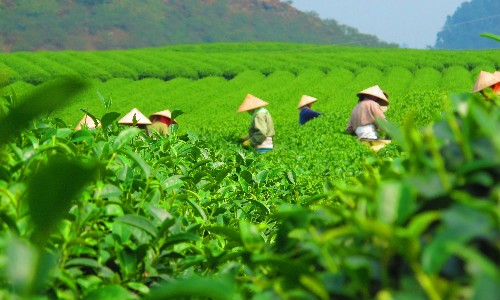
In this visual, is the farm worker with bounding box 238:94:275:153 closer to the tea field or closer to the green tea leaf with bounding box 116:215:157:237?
the tea field

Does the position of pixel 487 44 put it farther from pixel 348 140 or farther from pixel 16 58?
pixel 348 140

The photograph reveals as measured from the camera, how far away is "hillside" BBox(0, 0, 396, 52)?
296 feet

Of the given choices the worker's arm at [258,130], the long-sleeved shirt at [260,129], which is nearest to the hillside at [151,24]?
the long-sleeved shirt at [260,129]

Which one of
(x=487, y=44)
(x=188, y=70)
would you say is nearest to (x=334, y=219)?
(x=188, y=70)

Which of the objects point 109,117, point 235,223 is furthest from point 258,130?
point 109,117

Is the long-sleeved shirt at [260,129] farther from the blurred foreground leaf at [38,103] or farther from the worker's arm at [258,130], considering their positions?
the blurred foreground leaf at [38,103]

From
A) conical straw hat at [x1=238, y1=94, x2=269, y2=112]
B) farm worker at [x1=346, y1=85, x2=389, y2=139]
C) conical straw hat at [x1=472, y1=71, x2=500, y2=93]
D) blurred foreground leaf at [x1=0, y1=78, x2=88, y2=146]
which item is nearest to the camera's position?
blurred foreground leaf at [x1=0, y1=78, x2=88, y2=146]

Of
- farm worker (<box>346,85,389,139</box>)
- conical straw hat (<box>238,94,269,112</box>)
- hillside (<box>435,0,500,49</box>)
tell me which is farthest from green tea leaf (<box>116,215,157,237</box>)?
hillside (<box>435,0,500,49</box>)

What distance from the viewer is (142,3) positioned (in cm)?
10619

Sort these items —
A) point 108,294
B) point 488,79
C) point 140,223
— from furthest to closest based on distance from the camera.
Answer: point 488,79 < point 140,223 < point 108,294

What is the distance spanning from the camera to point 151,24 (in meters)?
102

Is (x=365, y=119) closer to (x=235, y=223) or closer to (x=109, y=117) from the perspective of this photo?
(x=235, y=223)

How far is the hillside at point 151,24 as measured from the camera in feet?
296

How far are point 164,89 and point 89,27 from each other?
7064 centimetres
